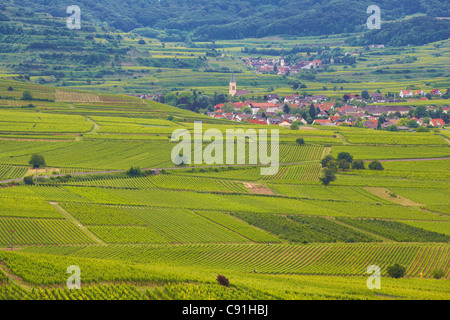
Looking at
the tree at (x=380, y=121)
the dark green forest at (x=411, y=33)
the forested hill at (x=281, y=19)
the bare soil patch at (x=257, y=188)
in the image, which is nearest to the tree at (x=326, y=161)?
the bare soil patch at (x=257, y=188)

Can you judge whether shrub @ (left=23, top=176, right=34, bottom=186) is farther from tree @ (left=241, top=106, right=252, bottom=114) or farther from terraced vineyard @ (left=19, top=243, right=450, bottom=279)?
tree @ (left=241, top=106, right=252, bottom=114)

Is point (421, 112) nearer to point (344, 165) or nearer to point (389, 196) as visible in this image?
point (344, 165)

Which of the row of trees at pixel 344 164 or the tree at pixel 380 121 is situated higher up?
the tree at pixel 380 121

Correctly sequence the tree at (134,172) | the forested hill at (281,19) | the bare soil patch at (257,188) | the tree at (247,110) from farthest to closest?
the forested hill at (281,19) → the tree at (247,110) → the tree at (134,172) → the bare soil patch at (257,188)

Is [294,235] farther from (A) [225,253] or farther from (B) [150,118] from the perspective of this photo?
(B) [150,118]

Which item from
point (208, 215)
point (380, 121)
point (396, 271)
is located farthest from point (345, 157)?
point (380, 121)

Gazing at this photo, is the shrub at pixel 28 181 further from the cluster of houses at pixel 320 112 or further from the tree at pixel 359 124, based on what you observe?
the tree at pixel 359 124

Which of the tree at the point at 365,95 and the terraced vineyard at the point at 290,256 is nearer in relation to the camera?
the terraced vineyard at the point at 290,256
